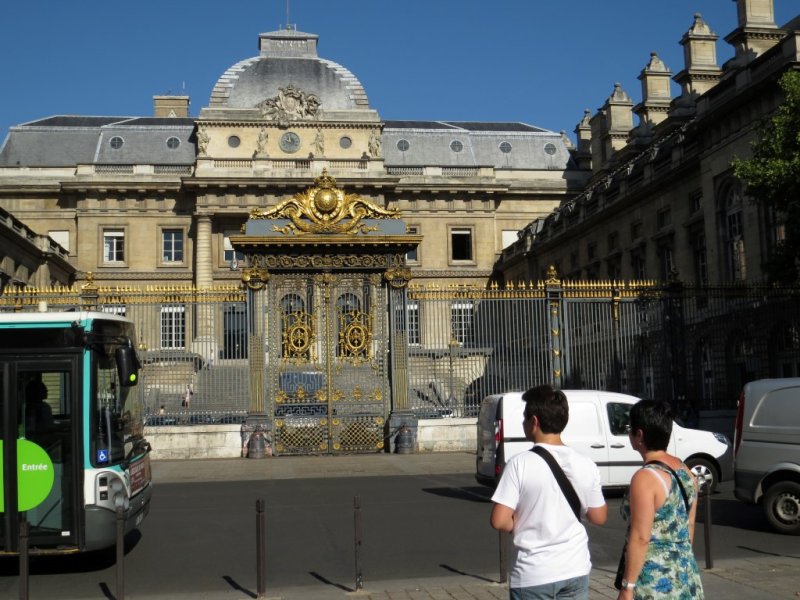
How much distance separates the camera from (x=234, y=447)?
2034 centimetres

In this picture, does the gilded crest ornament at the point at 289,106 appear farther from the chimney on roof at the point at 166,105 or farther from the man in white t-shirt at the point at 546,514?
the man in white t-shirt at the point at 546,514

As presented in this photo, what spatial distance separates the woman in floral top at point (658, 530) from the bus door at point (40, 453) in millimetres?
5856

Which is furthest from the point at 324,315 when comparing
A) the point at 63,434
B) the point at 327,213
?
the point at 63,434

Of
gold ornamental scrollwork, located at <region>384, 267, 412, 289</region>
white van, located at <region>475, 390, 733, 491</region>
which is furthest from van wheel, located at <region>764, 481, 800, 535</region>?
gold ornamental scrollwork, located at <region>384, 267, 412, 289</region>

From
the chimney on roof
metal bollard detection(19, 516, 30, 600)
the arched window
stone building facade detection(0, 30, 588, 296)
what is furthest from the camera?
the chimney on roof

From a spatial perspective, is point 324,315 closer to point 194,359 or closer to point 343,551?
point 194,359

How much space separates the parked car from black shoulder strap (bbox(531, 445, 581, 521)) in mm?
7147

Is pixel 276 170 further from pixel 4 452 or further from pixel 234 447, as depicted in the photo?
pixel 4 452

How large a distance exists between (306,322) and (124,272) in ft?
116

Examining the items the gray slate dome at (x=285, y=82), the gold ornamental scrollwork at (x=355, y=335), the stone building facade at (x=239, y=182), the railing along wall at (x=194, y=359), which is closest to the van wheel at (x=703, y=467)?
the gold ornamental scrollwork at (x=355, y=335)

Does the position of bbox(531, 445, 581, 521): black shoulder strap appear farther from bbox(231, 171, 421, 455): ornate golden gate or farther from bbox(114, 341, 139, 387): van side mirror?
bbox(231, 171, 421, 455): ornate golden gate

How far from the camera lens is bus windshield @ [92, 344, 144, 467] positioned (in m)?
8.60

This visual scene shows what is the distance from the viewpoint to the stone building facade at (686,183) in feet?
91.7

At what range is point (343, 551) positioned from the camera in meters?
9.65
